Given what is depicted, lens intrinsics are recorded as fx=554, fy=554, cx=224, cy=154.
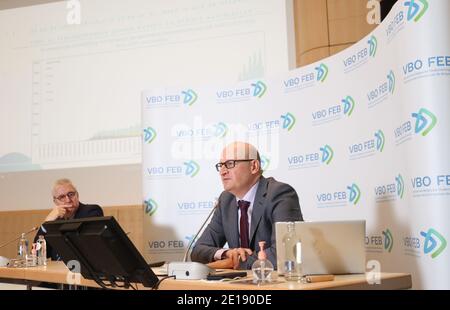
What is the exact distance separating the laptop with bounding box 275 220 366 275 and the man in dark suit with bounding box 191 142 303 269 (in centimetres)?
74

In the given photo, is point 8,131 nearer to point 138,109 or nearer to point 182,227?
point 138,109

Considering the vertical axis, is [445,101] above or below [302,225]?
above

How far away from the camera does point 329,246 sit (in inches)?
82.3

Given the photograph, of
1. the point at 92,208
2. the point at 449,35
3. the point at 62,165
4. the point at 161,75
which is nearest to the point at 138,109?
the point at 161,75

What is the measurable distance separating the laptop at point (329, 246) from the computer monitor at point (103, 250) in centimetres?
55

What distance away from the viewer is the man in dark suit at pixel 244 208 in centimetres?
299

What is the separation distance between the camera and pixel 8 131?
554cm

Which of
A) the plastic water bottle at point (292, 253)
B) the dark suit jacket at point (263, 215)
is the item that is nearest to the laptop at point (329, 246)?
the plastic water bottle at point (292, 253)

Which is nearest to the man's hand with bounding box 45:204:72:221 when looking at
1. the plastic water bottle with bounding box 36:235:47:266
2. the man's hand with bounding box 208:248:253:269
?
the plastic water bottle with bounding box 36:235:47:266

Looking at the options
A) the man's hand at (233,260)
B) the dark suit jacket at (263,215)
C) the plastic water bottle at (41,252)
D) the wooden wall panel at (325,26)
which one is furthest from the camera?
the wooden wall panel at (325,26)

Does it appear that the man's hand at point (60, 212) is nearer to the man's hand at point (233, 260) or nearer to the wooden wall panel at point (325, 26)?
the man's hand at point (233, 260)

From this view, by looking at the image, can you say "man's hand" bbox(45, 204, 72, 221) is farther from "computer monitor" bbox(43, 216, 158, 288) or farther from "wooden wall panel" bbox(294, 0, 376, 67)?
"wooden wall panel" bbox(294, 0, 376, 67)
